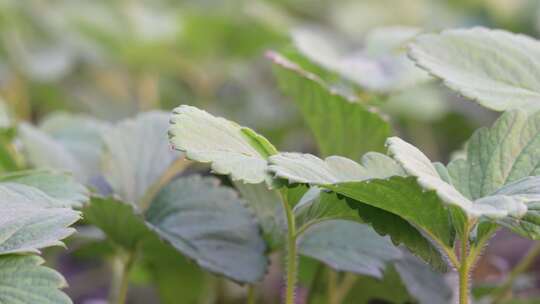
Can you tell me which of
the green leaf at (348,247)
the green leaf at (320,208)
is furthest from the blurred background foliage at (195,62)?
the green leaf at (320,208)

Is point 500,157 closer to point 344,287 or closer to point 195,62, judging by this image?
point 344,287

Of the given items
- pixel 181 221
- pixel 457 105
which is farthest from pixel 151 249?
pixel 457 105

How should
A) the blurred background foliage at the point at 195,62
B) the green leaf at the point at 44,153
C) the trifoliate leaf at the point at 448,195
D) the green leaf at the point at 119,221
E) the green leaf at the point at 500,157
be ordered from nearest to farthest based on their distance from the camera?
1. the trifoliate leaf at the point at 448,195
2. the green leaf at the point at 500,157
3. the green leaf at the point at 119,221
4. the green leaf at the point at 44,153
5. the blurred background foliage at the point at 195,62

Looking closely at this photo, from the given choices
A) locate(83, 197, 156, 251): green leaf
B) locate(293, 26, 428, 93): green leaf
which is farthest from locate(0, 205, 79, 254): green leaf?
locate(293, 26, 428, 93): green leaf

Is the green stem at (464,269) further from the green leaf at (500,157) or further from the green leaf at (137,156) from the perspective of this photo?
the green leaf at (137,156)

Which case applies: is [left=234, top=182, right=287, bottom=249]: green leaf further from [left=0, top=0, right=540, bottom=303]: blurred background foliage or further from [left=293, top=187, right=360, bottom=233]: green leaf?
[left=0, top=0, right=540, bottom=303]: blurred background foliage
